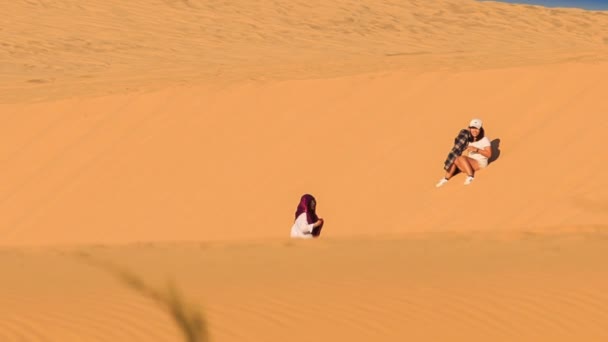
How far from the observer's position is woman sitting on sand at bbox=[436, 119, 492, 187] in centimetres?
1414

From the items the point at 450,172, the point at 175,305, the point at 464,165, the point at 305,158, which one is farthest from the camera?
the point at 305,158

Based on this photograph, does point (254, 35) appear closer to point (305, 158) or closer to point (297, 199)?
point (305, 158)

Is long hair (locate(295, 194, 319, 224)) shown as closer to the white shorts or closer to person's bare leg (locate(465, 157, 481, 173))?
person's bare leg (locate(465, 157, 481, 173))

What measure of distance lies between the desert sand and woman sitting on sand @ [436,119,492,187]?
0.20 metres

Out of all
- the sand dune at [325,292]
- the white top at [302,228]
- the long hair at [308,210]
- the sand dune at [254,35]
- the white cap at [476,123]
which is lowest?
the sand dune at [254,35]

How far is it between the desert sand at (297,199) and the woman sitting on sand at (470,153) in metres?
0.20

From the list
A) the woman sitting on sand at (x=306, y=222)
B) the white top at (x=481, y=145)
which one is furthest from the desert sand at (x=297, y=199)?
the woman sitting on sand at (x=306, y=222)

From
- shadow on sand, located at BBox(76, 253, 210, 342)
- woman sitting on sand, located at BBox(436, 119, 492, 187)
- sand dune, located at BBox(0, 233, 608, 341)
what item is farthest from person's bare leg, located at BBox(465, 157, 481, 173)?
shadow on sand, located at BBox(76, 253, 210, 342)

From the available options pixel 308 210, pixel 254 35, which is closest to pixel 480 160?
pixel 308 210

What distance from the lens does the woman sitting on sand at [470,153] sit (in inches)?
557

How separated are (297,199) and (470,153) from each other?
2.31m

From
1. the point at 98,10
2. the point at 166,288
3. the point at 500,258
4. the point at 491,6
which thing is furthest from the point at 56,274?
the point at 491,6

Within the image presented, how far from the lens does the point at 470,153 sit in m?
14.4

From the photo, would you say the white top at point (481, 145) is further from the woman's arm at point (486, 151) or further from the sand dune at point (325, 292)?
the sand dune at point (325, 292)
